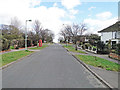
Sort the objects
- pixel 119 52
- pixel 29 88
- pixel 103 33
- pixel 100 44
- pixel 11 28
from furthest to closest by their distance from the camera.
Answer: pixel 11 28 < pixel 103 33 < pixel 100 44 < pixel 119 52 < pixel 29 88

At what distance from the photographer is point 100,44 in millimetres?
17250

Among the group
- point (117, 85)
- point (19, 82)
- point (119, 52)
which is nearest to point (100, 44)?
point (119, 52)

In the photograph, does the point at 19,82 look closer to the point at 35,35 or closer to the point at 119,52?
the point at 119,52

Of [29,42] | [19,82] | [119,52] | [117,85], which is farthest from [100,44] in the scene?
[29,42]

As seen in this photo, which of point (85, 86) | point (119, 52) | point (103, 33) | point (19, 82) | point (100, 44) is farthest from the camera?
point (103, 33)

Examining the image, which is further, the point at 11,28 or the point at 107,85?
the point at 11,28

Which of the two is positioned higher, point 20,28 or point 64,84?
point 20,28

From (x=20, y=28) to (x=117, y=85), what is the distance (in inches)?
1634

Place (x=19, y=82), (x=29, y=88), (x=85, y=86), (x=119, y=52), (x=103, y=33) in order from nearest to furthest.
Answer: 1. (x=29, y=88)
2. (x=85, y=86)
3. (x=19, y=82)
4. (x=119, y=52)
5. (x=103, y=33)

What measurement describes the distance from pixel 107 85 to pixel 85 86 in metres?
0.92

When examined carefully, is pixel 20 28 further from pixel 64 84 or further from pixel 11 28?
pixel 64 84

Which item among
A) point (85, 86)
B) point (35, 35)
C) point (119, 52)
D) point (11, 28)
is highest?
point (11, 28)

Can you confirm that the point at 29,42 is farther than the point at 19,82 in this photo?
Yes

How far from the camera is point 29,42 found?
3388 cm
